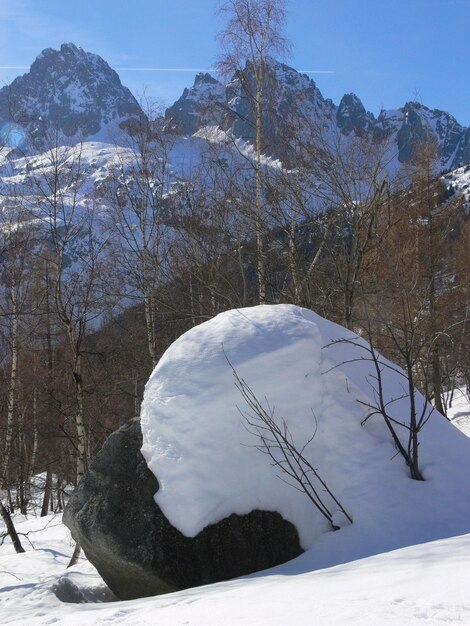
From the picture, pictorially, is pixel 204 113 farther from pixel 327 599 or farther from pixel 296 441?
pixel 327 599

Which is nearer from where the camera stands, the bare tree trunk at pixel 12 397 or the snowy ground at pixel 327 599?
the snowy ground at pixel 327 599

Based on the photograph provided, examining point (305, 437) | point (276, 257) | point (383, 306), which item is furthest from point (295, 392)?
point (276, 257)

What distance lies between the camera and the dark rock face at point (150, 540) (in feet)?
12.8

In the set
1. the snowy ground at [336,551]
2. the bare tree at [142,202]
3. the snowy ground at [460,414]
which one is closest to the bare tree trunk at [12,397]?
the bare tree at [142,202]

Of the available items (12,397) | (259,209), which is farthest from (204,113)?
(12,397)

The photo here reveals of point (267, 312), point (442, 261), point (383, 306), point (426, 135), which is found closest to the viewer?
point (267, 312)

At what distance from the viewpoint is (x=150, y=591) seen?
4074 mm

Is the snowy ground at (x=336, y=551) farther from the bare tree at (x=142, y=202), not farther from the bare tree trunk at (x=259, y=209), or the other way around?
the bare tree at (x=142, y=202)

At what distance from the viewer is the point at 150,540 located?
4.02m

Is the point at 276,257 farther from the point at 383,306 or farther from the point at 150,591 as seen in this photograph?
the point at 150,591

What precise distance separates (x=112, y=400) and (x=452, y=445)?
16.0m

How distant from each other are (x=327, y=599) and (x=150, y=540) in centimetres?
207

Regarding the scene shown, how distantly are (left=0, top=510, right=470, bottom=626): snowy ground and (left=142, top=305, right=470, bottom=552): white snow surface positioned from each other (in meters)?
0.49

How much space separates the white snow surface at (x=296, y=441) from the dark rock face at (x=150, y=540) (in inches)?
4.3
